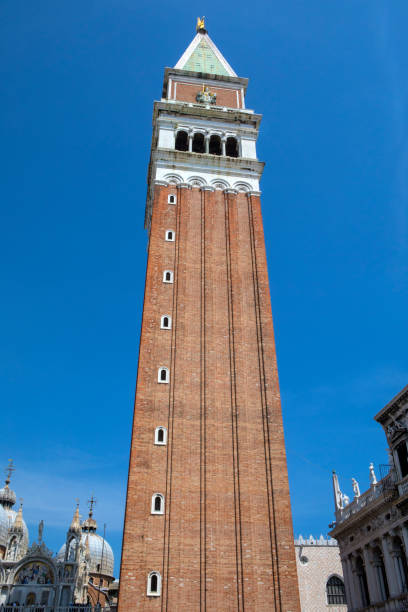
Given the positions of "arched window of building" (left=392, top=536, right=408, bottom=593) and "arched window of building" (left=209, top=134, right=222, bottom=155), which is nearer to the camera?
"arched window of building" (left=392, top=536, right=408, bottom=593)

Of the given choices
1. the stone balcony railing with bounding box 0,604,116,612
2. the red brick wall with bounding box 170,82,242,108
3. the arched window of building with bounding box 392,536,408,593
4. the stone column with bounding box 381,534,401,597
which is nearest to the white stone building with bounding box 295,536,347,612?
the stone balcony railing with bounding box 0,604,116,612

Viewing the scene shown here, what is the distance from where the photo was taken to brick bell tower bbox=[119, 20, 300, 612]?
25.0 m

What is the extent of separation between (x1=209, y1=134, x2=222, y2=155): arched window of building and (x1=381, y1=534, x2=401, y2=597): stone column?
98.3ft

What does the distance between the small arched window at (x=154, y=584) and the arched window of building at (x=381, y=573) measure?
10.4 m

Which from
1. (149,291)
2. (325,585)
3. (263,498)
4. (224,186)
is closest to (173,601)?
(263,498)

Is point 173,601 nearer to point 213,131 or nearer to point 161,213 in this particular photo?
point 161,213

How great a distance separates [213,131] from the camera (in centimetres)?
4416

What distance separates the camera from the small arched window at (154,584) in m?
24.2

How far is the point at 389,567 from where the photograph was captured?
24.8 metres

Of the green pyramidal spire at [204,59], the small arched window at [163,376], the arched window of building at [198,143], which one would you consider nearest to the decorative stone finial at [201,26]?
the green pyramidal spire at [204,59]

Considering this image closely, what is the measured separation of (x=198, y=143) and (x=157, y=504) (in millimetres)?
29052

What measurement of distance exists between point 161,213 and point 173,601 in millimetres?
23718

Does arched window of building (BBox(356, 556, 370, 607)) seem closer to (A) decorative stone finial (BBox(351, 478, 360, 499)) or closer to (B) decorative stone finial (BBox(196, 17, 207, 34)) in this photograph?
(A) decorative stone finial (BBox(351, 478, 360, 499))

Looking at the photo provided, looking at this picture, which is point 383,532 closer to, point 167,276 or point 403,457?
point 403,457
